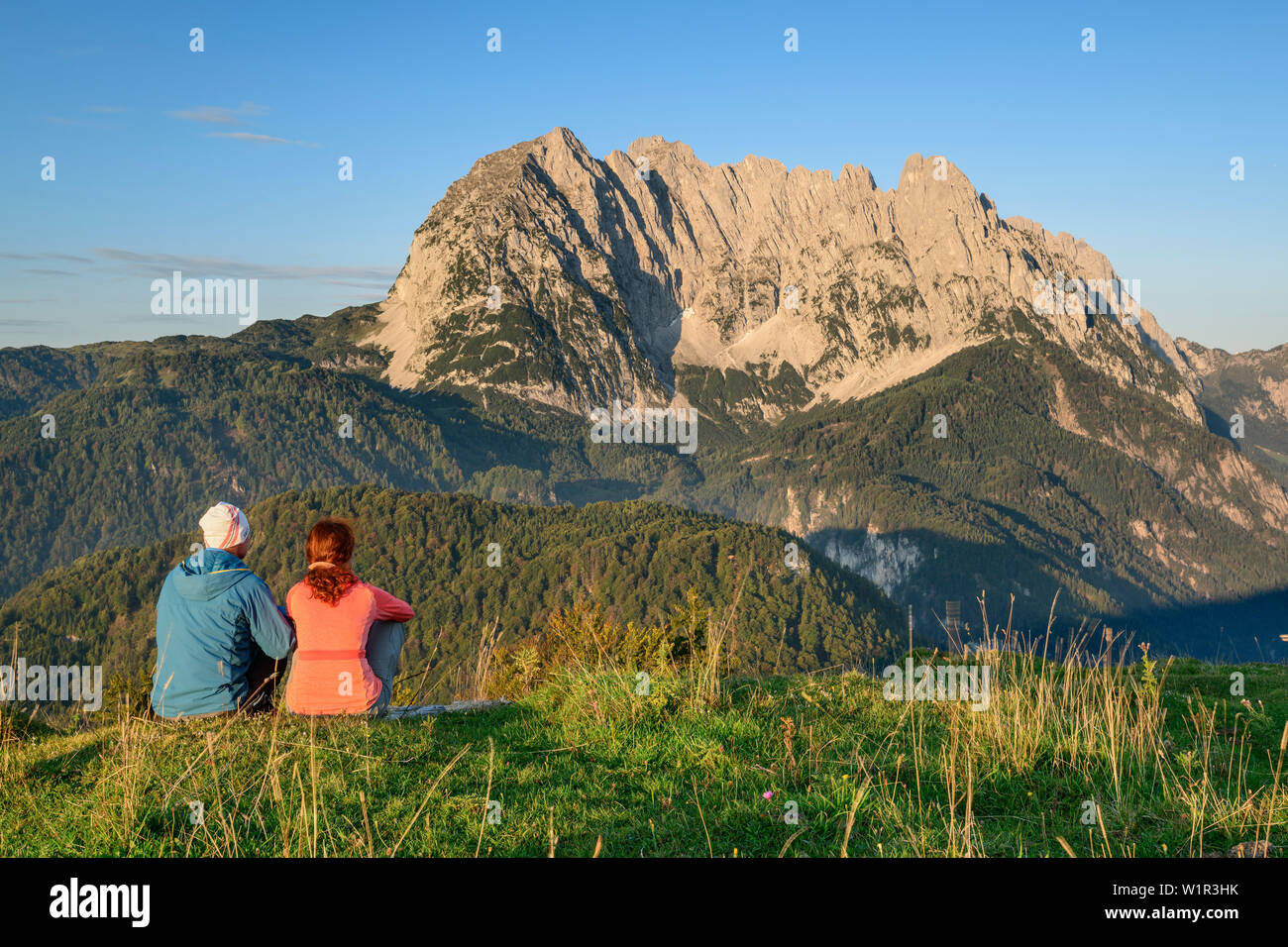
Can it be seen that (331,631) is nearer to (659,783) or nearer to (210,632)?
(210,632)

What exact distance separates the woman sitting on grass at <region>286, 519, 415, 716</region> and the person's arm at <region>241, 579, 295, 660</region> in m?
0.21

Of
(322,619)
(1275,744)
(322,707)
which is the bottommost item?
(1275,744)

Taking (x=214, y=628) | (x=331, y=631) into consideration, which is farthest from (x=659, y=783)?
(x=214, y=628)

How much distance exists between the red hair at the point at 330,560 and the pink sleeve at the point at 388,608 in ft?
1.14

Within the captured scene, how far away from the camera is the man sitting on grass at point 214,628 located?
10516 millimetres

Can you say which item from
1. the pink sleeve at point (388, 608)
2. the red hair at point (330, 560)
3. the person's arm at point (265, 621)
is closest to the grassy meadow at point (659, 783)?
the person's arm at point (265, 621)

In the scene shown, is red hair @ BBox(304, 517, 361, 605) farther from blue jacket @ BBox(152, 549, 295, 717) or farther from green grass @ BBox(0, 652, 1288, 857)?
green grass @ BBox(0, 652, 1288, 857)

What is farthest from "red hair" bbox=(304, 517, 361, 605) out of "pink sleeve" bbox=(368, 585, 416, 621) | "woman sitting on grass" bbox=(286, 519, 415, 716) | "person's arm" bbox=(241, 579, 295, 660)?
"person's arm" bbox=(241, 579, 295, 660)

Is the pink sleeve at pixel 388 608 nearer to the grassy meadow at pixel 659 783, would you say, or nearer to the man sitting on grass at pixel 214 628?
the man sitting on grass at pixel 214 628
